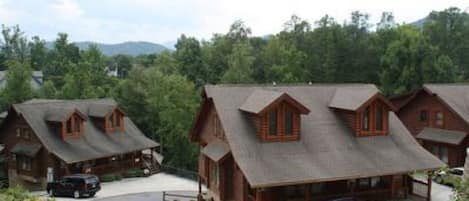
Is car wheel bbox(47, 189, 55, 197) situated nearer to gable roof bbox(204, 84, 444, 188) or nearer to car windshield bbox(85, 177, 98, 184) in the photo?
car windshield bbox(85, 177, 98, 184)

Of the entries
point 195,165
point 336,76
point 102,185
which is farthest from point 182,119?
point 336,76

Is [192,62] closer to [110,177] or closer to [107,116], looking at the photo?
[107,116]

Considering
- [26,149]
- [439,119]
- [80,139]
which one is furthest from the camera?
[80,139]

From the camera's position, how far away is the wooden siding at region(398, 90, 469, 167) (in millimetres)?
31766

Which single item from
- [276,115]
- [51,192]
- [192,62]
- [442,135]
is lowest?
[51,192]

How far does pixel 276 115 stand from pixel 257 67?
126 ft

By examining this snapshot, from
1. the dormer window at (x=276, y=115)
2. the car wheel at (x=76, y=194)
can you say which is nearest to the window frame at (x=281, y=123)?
the dormer window at (x=276, y=115)

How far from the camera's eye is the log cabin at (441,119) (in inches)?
1250

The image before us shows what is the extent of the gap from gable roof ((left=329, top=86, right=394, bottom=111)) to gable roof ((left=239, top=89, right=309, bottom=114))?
2.76 meters

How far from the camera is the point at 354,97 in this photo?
77.5ft

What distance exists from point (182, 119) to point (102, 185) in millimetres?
14274

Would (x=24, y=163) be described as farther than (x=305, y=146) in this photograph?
Yes

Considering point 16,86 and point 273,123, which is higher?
point 16,86

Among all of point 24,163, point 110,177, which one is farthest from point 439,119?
point 24,163
